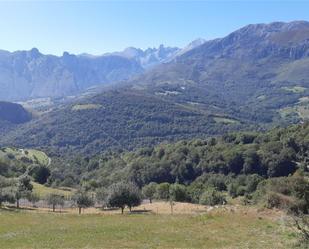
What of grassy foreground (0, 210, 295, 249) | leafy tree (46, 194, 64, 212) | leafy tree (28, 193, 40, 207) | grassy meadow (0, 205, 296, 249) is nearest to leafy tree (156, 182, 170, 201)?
leafy tree (46, 194, 64, 212)

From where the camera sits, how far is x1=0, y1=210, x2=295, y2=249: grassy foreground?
33.5m

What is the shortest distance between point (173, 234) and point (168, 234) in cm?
38

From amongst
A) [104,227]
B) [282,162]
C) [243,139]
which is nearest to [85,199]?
[104,227]

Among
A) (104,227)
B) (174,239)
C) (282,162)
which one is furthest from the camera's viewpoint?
(282,162)

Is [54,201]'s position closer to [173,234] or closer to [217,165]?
[173,234]

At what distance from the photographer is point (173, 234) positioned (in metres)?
38.0

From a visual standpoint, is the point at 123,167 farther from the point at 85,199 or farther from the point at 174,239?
the point at 174,239

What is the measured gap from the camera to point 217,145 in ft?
575

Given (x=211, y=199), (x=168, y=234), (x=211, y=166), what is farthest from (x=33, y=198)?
(x=211, y=166)

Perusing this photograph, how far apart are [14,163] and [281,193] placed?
446ft

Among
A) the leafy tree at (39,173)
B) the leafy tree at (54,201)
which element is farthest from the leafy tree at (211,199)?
the leafy tree at (39,173)

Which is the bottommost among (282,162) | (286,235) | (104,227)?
(282,162)

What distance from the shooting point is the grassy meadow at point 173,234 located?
3347 centimetres

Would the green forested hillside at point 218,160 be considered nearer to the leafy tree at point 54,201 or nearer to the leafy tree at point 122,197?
the leafy tree at point 54,201
